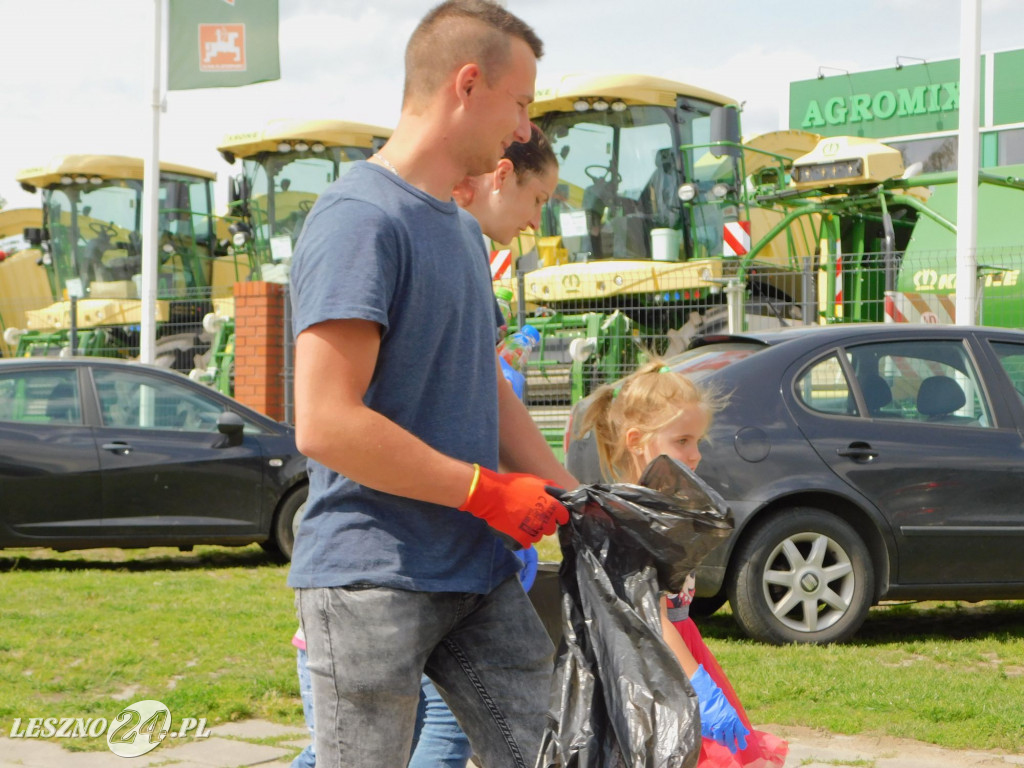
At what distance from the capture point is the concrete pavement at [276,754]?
4664mm

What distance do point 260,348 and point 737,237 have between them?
17.5 ft

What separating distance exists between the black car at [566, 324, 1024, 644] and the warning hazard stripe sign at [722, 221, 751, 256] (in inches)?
304

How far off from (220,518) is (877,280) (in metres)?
6.39

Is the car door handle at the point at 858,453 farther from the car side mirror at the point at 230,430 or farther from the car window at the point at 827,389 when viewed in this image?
the car side mirror at the point at 230,430

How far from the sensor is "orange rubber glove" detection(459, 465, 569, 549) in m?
2.23

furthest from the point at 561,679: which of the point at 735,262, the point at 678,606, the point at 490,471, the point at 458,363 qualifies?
the point at 735,262

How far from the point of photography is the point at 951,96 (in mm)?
36250

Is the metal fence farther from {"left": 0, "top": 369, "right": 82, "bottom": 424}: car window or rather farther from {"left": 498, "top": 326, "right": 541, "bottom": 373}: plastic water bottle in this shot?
{"left": 498, "top": 326, "right": 541, "bottom": 373}: plastic water bottle

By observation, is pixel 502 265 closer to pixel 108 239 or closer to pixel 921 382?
pixel 921 382

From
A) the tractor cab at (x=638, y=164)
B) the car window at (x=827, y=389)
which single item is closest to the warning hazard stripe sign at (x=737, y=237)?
the tractor cab at (x=638, y=164)

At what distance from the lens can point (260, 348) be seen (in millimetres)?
14750

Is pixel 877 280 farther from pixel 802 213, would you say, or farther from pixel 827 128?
pixel 827 128

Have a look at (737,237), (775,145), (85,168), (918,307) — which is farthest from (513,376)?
(85,168)

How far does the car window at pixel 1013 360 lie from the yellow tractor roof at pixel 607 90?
26.9ft
